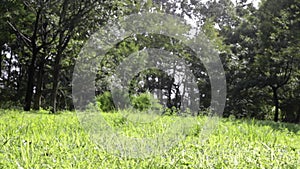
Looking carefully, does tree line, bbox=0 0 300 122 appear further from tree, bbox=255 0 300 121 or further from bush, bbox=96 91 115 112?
bush, bbox=96 91 115 112

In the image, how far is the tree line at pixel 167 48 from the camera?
1327 centimetres

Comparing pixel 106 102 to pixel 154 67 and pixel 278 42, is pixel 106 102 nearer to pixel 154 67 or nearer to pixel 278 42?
pixel 154 67

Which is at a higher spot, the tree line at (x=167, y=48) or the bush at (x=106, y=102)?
the tree line at (x=167, y=48)

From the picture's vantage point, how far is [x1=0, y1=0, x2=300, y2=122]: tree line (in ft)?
43.5

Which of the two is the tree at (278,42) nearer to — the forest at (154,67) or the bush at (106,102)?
the forest at (154,67)

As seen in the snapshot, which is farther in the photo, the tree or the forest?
the tree

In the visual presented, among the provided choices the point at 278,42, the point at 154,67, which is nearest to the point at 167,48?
the point at 154,67

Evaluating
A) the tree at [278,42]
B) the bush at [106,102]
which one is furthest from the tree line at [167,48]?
the bush at [106,102]

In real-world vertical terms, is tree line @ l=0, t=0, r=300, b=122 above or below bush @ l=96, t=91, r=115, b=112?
above

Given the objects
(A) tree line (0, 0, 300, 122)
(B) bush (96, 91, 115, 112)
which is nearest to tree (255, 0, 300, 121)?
(A) tree line (0, 0, 300, 122)

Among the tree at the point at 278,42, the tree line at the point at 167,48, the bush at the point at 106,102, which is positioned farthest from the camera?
the tree at the point at 278,42

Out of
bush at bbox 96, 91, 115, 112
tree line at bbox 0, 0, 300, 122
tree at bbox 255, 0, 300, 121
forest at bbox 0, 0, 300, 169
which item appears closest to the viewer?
forest at bbox 0, 0, 300, 169

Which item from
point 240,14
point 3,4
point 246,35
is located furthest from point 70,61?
point 240,14

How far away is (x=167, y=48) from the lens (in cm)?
1886
